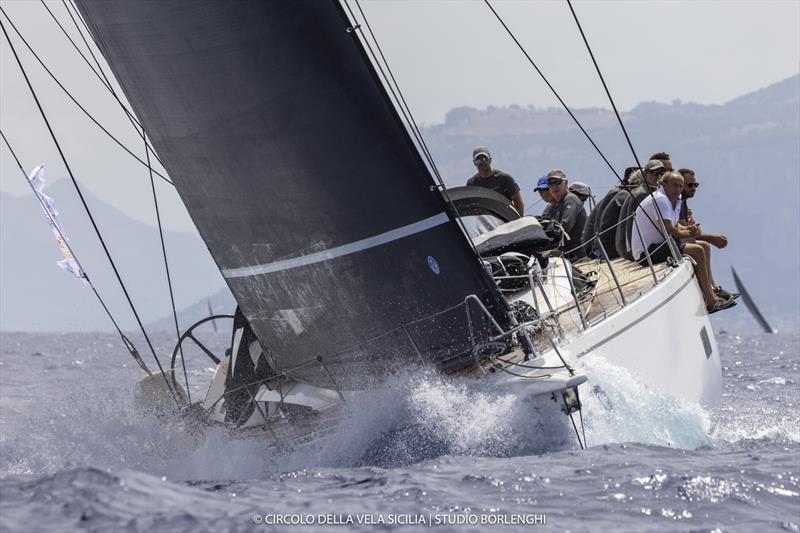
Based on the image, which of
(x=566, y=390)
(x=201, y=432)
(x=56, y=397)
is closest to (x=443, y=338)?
(x=566, y=390)

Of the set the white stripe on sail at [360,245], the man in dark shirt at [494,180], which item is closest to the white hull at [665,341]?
the white stripe on sail at [360,245]

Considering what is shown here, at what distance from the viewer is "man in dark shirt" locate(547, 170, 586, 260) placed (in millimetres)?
8867

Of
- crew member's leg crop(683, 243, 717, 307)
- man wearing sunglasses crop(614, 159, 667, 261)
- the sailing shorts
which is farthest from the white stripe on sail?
crew member's leg crop(683, 243, 717, 307)

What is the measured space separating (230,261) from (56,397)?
1286 cm

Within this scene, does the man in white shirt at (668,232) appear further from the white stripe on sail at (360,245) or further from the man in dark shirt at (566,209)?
the white stripe on sail at (360,245)

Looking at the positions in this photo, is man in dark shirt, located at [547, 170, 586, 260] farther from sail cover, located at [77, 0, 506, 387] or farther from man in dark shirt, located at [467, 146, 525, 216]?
sail cover, located at [77, 0, 506, 387]

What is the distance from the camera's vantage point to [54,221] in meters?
8.93

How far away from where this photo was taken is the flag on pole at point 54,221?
28.8 ft

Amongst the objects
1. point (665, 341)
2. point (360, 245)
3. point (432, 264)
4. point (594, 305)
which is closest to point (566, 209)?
point (594, 305)

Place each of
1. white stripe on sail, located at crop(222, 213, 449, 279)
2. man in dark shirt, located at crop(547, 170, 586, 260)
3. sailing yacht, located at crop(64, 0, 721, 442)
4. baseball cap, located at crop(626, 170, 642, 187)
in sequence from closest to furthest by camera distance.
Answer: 1. sailing yacht, located at crop(64, 0, 721, 442)
2. white stripe on sail, located at crop(222, 213, 449, 279)
3. baseball cap, located at crop(626, 170, 642, 187)
4. man in dark shirt, located at crop(547, 170, 586, 260)

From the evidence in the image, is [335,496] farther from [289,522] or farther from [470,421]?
[470,421]

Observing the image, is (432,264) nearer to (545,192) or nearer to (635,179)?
(635,179)

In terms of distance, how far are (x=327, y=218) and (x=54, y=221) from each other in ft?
11.6

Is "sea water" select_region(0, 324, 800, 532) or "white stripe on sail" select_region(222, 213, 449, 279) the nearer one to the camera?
"sea water" select_region(0, 324, 800, 532)
